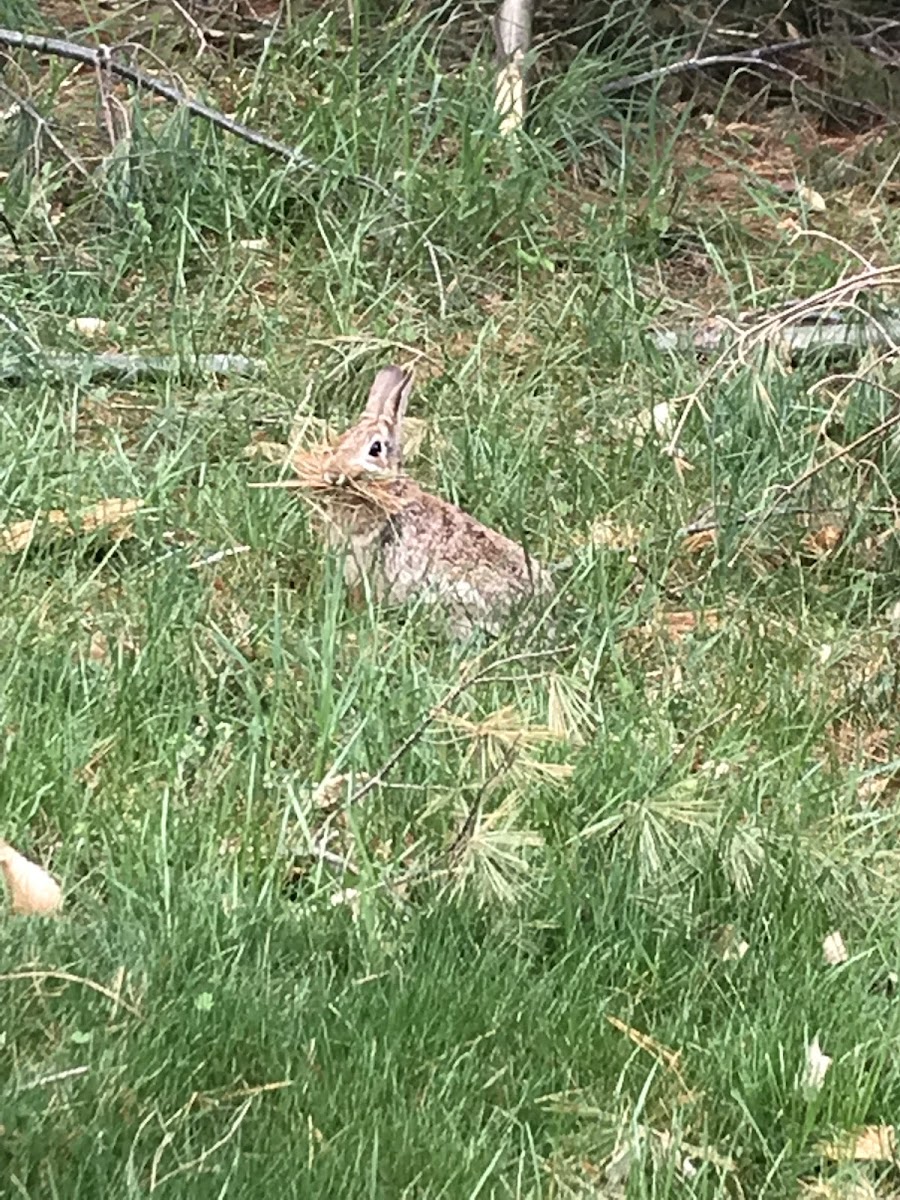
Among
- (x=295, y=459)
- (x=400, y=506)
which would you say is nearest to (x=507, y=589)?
(x=400, y=506)

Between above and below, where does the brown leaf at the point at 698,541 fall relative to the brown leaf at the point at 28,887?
below

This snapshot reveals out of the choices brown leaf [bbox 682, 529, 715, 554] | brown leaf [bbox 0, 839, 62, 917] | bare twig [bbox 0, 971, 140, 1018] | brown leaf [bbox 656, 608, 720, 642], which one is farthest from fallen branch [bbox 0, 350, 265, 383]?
bare twig [bbox 0, 971, 140, 1018]

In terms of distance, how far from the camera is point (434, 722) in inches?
140

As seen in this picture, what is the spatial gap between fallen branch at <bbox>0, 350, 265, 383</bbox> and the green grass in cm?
7

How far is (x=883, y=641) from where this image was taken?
4.30 metres

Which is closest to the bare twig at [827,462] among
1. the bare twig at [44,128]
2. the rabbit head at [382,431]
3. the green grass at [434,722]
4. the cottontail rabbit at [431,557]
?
the green grass at [434,722]

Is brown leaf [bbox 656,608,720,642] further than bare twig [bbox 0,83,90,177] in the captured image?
No

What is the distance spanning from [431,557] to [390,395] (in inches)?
21.9

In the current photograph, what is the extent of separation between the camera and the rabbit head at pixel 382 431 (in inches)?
168

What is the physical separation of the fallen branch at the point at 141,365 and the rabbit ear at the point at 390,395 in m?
0.87

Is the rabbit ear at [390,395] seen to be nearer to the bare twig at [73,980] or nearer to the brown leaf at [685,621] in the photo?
the brown leaf at [685,621]

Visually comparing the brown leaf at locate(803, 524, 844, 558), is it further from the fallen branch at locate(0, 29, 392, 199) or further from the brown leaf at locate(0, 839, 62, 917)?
the brown leaf at locate(0, 839, 62, 917)

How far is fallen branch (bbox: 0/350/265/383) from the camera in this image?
5.27m

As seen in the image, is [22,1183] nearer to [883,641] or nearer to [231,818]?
[231,818]
